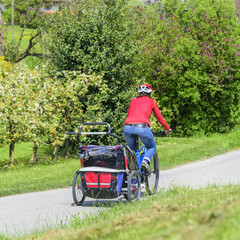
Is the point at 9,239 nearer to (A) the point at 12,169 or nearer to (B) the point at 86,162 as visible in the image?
(B) the point at 86,162

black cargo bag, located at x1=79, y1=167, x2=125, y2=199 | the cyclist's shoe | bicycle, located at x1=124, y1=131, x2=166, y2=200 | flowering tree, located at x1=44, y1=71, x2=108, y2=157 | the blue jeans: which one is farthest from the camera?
flowering tree, located at x1=44, y1=71, x2=108, y2=157

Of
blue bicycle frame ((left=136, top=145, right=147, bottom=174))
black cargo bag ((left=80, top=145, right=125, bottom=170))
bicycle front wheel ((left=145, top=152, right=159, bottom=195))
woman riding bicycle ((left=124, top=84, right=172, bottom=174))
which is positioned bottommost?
bicycle front wheel ((left=145, top=152, right=159, bottom=195))

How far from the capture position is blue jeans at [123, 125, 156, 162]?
8289 millimetres

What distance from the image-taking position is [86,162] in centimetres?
809

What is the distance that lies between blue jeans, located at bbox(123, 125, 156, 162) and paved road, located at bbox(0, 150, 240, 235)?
2.61 feet

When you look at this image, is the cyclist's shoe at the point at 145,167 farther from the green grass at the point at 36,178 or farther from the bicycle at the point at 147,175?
the green grass at the point at 36,178

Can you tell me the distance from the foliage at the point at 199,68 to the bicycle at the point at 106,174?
15.4 metres

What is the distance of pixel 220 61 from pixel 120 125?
7.42 meters

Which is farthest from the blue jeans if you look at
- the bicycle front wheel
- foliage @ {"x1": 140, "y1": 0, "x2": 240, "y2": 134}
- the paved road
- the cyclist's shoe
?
foliage @ {"x1": 140, "y1": 0, "x2": 240, "y2": 134}

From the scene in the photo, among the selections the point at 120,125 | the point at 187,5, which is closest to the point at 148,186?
the point at 120,125

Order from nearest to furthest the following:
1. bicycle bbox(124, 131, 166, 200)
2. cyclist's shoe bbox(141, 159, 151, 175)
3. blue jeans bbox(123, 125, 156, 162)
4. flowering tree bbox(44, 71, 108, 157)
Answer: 1. blue jeans bbox(123, 125, 156, 162)
2. cyclist's shoe bbox(141, 159, 151, 175)
3. bicycle bbox(124, 131, 166, 200)
4. flowering tree bbox(44, 71, 108, 157)

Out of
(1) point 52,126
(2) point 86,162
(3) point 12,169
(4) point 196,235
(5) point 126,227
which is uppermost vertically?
(4) point 196,235

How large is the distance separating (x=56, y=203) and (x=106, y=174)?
1.41 metres

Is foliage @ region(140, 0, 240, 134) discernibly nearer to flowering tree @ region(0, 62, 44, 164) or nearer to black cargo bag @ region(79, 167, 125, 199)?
flowering tree @ region(0, 62, 44, 164)
